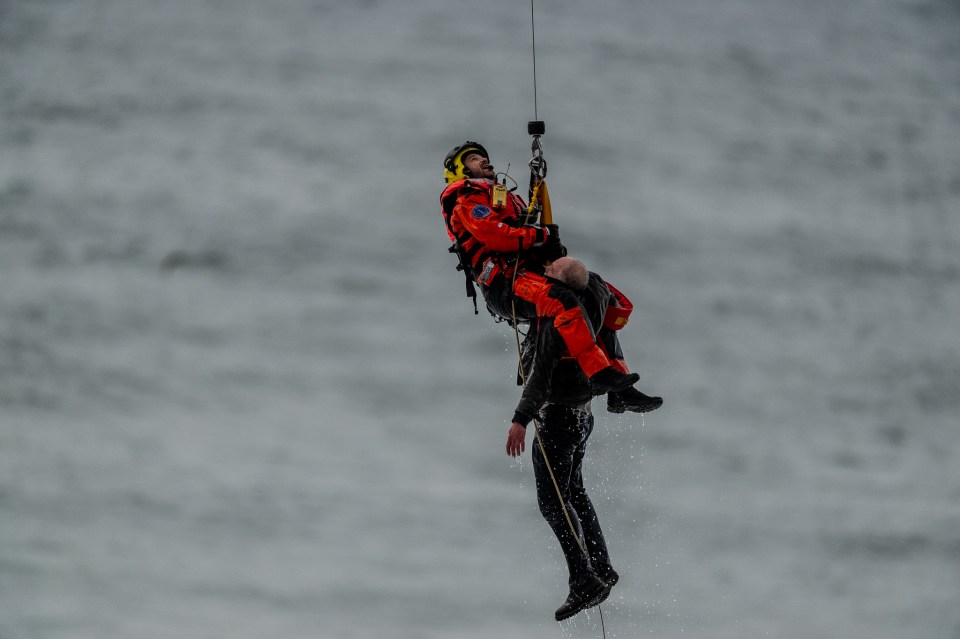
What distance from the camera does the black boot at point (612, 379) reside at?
32.1ft

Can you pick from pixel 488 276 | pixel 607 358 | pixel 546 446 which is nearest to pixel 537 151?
pixel 488 276

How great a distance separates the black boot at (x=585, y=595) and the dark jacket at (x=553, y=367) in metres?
1.44

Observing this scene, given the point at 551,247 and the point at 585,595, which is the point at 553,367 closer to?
the point at 551,247

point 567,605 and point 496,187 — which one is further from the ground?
point 496,187

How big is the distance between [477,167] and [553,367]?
7.29 ft

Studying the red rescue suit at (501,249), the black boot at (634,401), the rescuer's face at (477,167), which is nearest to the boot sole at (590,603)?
the black boot at (634,401)

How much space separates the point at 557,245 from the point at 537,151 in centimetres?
88

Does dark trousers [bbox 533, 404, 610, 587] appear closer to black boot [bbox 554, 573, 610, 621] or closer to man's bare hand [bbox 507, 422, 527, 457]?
black boot [bbox 554, 573, 610, 621]

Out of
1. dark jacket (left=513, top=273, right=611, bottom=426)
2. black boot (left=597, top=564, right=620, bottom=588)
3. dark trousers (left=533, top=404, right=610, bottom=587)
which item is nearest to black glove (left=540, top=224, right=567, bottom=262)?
dark jacket (left=513, top=273, right=611, bottom=426)

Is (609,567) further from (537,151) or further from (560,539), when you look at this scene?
(537,151)

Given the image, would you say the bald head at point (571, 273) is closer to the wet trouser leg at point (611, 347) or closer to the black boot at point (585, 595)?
the wet trouser leg at point (611, 347)

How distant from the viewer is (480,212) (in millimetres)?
10617

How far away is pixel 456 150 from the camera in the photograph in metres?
11.4

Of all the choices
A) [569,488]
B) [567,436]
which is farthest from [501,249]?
[569,488]
